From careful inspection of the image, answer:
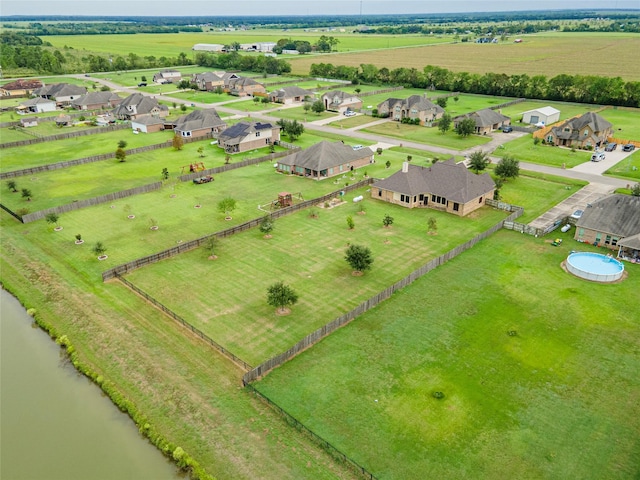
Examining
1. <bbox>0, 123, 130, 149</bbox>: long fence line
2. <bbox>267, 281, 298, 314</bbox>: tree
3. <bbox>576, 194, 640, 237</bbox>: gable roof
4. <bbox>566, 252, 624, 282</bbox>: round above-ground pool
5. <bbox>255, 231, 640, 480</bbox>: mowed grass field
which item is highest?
<bbox>576, 194, 640, 237</bbox>: gable roof

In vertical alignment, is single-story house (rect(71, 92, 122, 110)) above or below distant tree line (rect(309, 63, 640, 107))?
below

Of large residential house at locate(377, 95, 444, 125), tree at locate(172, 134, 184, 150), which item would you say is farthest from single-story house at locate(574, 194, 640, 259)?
tree at locate(172, 134, 184, 150)

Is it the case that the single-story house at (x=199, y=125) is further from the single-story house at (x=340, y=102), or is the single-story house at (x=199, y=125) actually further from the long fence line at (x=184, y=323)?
the long fence line at (x=184, y=323)

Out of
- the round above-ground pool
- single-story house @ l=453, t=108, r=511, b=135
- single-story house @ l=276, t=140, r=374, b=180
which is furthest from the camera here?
single-story house @ l=453, t=108, r=511, b=135

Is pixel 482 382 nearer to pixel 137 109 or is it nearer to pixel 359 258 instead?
pixel 359 258

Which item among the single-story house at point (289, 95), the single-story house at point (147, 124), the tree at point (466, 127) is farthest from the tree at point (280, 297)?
the single-story house at point (289, 95)

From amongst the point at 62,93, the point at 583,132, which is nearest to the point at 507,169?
the point at 583,132

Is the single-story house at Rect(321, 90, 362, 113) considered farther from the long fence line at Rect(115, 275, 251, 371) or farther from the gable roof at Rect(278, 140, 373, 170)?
the long fence line at Rect(115, 275, 251, 371)

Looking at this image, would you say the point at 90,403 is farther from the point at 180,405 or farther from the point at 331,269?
the point at 331,269
